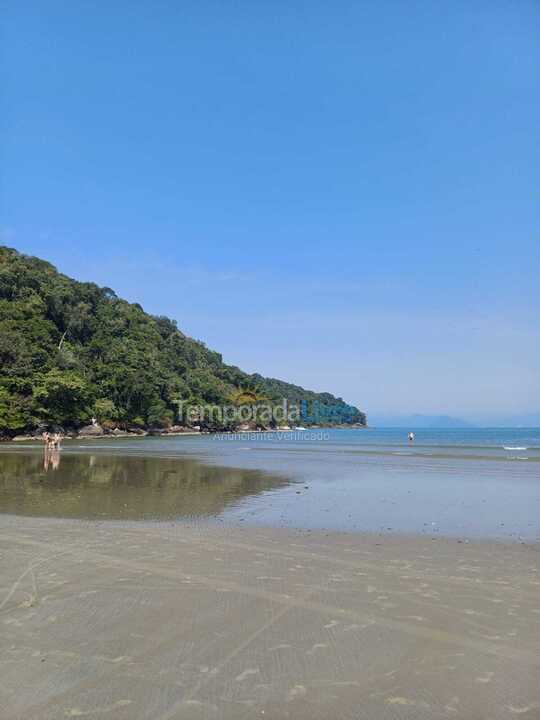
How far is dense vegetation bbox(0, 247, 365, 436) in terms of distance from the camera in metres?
75.0

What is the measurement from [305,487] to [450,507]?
5622mm

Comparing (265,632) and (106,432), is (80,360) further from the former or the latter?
(265,632)

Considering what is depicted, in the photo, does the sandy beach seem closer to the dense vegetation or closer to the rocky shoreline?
the rocky shoreline

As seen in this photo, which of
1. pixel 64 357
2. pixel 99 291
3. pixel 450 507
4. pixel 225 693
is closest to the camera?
pixel 225 693

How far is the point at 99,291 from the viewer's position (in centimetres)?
12719

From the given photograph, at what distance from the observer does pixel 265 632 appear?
554 cm

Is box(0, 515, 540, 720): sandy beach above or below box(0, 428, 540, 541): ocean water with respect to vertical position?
above

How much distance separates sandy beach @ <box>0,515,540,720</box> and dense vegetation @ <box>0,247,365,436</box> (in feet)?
222

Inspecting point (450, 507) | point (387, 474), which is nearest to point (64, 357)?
point (387, 474)

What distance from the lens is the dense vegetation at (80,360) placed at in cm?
7500

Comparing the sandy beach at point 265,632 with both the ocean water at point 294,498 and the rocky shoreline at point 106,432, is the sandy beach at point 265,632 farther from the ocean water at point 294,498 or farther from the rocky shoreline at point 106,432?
the rocky shoreline at point 106,432

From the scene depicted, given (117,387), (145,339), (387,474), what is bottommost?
(387,474)

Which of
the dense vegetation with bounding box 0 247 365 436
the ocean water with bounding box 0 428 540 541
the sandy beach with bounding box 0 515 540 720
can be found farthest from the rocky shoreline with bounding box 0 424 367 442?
the sandy beach with bounding box 0 515 540 720

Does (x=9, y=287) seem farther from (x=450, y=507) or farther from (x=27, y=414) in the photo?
(x=450, y=507)
